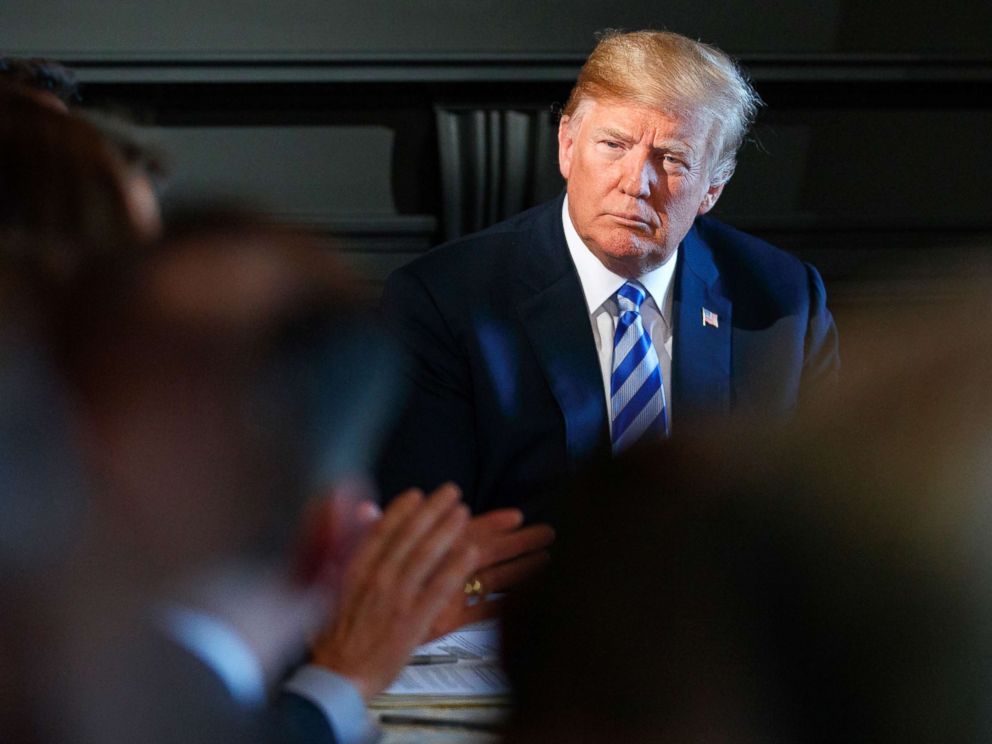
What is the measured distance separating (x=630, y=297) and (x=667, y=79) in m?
0.32

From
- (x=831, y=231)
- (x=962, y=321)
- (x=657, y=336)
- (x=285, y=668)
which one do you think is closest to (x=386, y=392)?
(x=285, y=668)

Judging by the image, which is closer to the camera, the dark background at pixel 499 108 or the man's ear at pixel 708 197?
the man's ear at pixel 708 197

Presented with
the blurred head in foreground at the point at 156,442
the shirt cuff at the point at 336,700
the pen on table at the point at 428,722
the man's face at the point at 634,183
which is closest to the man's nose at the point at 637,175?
the man's face at the point at 634,183

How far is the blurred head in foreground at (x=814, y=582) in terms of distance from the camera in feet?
1.84

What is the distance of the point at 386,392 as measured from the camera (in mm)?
634

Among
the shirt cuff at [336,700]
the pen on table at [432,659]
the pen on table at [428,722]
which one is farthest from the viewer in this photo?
the pen on table at [432,659]

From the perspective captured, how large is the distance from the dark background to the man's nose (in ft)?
2.14

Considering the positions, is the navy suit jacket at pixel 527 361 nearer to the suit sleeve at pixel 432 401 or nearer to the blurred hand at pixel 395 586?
the suit sleeve at pixel 432 401

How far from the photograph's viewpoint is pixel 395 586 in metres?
0.87

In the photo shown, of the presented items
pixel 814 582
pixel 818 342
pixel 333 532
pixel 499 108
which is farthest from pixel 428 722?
pixel 499 108

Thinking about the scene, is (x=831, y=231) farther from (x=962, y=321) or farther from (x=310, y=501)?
(x=310, y=501)

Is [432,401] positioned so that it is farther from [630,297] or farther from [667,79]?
[667,79]

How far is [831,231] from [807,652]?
2.09 m

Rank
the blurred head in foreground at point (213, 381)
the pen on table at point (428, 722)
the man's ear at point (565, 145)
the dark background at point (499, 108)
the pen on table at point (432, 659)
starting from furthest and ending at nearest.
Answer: the dark background at point (499, 108)
the man's ear at point (565, 145)
the pen on table at point (432, 659)
the pen on table at point (428, 722)
the blurred head in foreground at point (213, 381)
